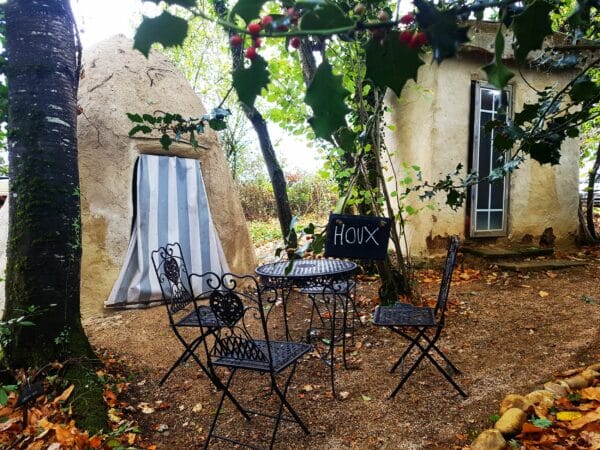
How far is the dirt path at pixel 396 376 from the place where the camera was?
2.56 m

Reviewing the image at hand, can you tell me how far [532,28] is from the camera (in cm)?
68

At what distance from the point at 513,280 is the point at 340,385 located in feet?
11.4

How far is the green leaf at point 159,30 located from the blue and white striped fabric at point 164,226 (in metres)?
5.02

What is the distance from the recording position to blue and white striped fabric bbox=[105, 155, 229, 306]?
16.9 ft

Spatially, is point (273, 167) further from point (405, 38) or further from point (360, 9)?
point (405, 38)

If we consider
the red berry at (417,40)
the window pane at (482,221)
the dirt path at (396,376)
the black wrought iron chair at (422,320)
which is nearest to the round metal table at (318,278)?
the dirt path at (396,376)

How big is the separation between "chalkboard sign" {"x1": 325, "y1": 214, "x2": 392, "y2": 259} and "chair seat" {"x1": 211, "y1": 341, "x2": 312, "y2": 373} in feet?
2.57

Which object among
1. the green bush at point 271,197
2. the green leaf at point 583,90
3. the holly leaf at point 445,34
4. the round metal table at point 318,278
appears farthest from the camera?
the green bush at point 271,197

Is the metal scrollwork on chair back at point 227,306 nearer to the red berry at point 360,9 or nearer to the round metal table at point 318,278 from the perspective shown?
the round metal table at point 318,278

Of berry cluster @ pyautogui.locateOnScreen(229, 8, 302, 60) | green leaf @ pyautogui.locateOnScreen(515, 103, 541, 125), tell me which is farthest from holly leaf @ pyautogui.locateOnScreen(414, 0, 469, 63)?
green leaf @ pyautogui.locateOnScreen(515, 103, 541, 125)

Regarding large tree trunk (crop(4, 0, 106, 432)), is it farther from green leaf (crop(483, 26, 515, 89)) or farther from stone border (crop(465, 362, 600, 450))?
green leaf (crop(483, 26, 515, 89))

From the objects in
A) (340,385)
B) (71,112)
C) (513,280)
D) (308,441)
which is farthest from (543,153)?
(513,280)

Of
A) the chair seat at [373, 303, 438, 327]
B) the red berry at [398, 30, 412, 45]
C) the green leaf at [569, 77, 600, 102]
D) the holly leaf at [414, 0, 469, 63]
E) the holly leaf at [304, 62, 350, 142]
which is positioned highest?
the green leaf at [569, 77, 600, 102]

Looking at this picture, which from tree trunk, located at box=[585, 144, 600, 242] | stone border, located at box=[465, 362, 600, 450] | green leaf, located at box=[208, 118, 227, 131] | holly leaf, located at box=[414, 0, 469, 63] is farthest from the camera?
tree trunk, located at box=[585, 144, 600, 242]
